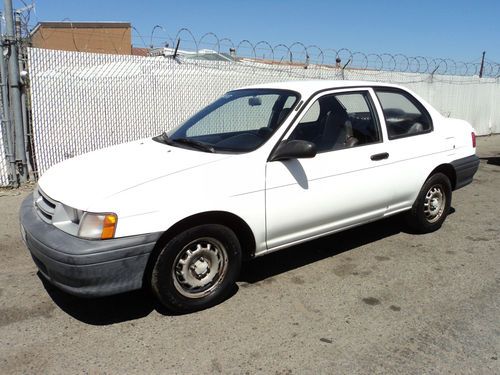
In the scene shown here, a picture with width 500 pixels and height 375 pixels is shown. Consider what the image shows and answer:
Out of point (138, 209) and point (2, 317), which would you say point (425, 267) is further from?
point (2, 317)

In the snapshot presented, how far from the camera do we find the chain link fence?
7.28 meters

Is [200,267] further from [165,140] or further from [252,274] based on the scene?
[165,140]

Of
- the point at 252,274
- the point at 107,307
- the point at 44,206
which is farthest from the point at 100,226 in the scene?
the point at 252,274

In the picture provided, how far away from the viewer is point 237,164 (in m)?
3.54

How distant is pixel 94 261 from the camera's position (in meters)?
2.96

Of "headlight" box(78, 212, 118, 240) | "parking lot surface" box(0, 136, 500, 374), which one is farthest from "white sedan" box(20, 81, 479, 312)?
"parking lot surface" box(0, 136, 500, 374)

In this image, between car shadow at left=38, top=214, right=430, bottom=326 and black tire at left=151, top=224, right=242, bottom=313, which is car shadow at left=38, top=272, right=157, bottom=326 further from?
black tire at left=151, top=224, right=242, bottom=313

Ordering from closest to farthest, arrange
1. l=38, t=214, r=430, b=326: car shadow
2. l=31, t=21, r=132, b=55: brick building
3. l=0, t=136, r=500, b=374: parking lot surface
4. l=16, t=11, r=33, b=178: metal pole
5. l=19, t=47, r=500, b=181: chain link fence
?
l=0, t=136, r=500, b=374: parking lot surface < l=38, t=214, r=430, b=326: car shadow < l=16, t=11, r=33, b=178: metal pole < l=19, t=47, r=500, b=181: chain link fence < l=31, t=21, r=132, b=55: brick building

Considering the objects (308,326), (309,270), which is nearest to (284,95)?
(309,270)

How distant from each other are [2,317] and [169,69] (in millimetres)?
5896

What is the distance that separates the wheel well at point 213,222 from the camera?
325 cm

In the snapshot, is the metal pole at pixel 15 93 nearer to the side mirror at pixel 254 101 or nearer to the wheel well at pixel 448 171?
the side mirror at pixel 254 101

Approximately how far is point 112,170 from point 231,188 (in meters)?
0.92

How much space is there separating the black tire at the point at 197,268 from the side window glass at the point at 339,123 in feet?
3.88
